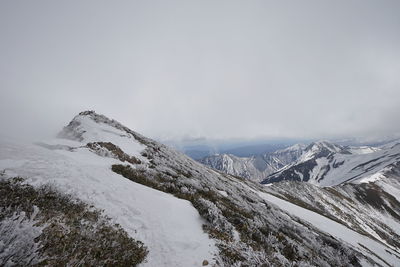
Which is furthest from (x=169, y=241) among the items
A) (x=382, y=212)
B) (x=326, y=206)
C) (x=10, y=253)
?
(x=382, y=212)

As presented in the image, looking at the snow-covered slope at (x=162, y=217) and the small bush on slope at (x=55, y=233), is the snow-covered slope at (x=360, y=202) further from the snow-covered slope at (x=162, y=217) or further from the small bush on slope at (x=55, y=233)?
the small bush on slope at (x=55, y=233)

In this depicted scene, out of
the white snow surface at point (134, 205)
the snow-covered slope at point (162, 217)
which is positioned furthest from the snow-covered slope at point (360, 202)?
the white snow surface at point (134, 205)

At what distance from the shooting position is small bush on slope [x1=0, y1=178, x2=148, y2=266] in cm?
657

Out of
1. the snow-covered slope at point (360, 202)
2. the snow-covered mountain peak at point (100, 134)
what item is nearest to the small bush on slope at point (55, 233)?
the snow-covered mountain peak at point (100, 134)

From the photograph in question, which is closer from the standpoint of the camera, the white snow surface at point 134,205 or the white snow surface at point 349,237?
the white snow surface at point 134,205

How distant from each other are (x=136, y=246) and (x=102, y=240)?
1481mm

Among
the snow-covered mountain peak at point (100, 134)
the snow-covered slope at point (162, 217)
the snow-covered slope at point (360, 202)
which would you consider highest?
the snow-covered mountain peak at point (100, 134)

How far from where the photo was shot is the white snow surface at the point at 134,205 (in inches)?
366

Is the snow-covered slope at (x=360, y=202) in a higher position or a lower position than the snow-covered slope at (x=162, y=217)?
lower

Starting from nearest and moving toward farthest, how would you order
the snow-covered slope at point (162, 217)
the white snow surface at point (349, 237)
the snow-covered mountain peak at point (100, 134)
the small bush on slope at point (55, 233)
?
the small bush on slope at point (55, 233) → the snow-covered slope at point (162, 217) → the snow-covered mountain peak at point (100, 134) → the white snow surface at point (349, 237)

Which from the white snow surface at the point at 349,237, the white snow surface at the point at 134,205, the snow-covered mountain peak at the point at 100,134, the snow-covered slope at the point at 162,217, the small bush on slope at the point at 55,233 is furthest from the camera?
the white snow surface at the point at 349,237

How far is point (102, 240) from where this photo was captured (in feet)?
27.1

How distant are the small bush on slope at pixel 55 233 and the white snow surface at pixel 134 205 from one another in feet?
2.44

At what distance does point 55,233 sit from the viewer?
7.50 metres
